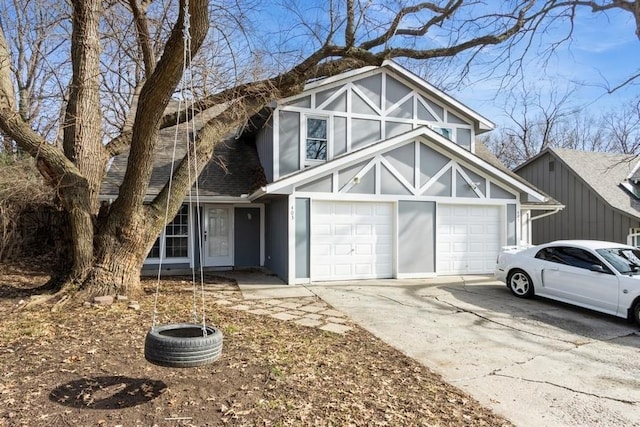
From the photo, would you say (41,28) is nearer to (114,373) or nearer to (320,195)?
(320,195)

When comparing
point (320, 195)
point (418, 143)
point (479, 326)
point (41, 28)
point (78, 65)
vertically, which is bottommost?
point (479, 326)

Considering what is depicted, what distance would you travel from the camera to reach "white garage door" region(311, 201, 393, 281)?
10945mm

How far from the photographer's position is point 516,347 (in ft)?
19.5

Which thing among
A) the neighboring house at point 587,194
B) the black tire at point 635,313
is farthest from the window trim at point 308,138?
the neighboring house at point 587,194

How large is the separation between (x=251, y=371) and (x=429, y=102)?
1129 centimetres

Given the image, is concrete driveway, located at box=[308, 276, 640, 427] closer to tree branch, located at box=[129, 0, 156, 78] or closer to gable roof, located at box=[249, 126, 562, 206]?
gable roof, located at box=[249, 126, 562, 206]

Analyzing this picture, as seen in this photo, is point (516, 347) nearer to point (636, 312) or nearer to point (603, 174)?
point (636, 312)

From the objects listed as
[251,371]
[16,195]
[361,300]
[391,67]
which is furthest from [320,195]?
[16,195]

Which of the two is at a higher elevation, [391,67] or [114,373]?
[391,67]

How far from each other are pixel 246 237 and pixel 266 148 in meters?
2.94

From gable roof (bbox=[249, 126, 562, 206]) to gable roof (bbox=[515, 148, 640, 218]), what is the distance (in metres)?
6.84

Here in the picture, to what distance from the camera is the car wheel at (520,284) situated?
913 centimetres

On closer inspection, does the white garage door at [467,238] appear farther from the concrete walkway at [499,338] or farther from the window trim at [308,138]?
the window trim at [308,138]

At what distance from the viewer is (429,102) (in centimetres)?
1349
